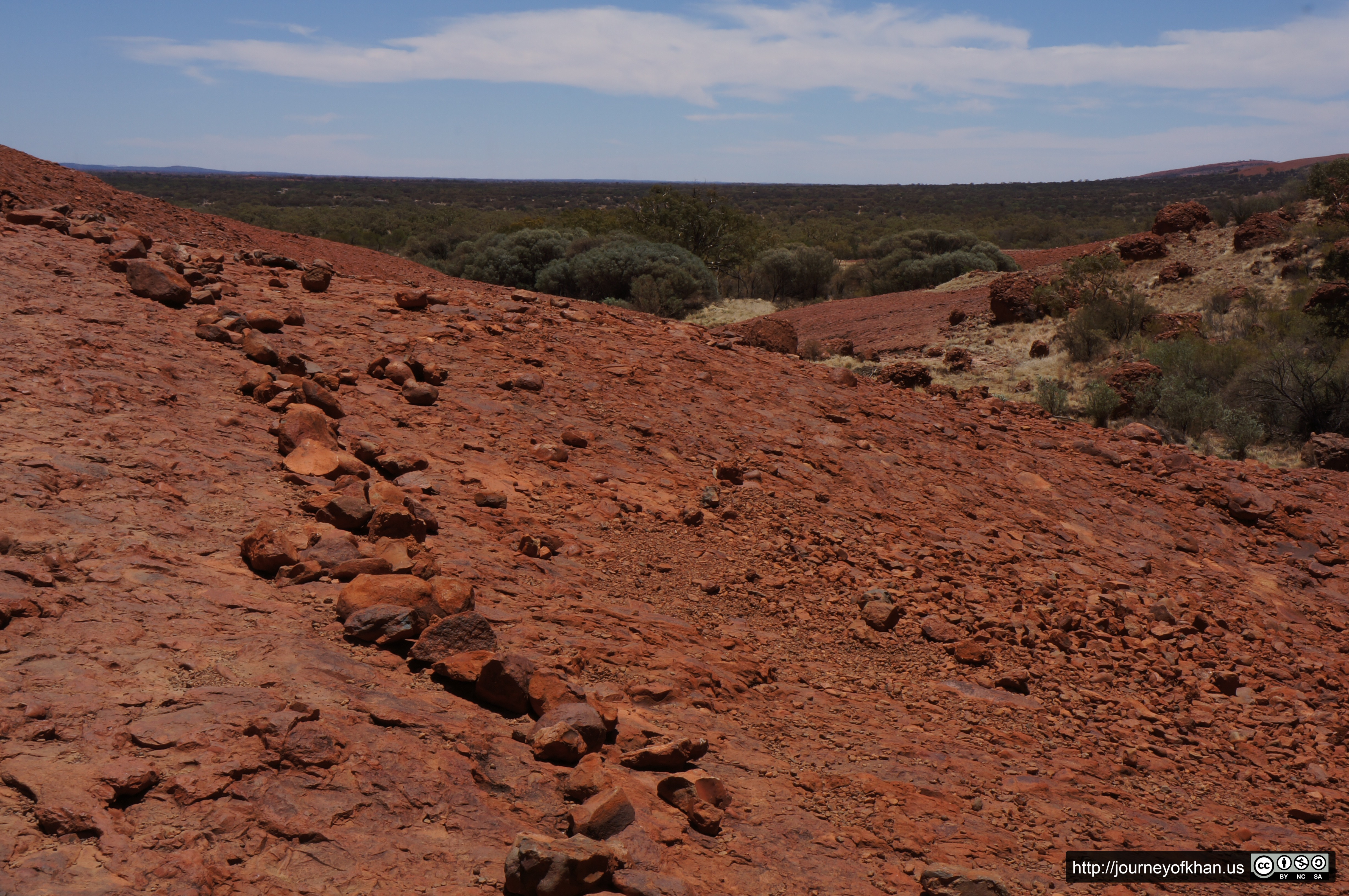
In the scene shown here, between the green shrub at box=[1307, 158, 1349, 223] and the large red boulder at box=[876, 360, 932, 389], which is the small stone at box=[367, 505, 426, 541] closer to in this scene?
the large red boulder at box=[876, 360, 932, 389]

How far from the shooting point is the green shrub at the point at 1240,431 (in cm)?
1134

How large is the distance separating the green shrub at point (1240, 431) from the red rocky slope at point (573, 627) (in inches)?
146

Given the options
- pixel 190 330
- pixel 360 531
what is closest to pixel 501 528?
pixel 360 531

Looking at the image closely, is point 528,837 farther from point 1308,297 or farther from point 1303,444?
point 1308,297

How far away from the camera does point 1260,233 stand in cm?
1977

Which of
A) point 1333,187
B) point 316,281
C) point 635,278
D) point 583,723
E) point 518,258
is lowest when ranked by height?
point 583,723

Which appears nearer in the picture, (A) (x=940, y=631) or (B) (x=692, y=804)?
(B) (x=692, y=804)

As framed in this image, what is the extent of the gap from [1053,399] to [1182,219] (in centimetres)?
1299

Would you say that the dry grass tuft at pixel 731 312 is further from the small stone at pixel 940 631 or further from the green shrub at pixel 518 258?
the small stone at pixel 940 631

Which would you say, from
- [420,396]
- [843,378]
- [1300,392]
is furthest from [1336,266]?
[420,396]

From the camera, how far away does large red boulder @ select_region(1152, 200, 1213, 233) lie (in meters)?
22.4

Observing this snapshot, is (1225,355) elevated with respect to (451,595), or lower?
elevated

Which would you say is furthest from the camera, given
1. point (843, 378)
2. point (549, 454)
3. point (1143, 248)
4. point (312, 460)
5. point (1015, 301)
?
point (1143, 248)

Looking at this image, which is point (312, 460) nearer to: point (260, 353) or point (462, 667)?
point (260, 353)
